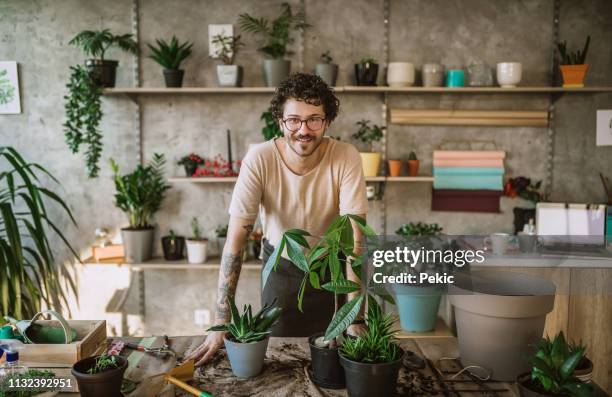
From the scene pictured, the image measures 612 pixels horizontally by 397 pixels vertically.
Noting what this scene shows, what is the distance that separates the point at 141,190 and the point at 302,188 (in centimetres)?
175

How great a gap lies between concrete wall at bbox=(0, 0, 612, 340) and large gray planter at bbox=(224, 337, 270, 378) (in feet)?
7.61

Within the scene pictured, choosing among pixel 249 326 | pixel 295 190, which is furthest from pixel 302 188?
pixel 249 326

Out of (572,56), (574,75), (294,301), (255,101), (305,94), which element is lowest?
(294,301)

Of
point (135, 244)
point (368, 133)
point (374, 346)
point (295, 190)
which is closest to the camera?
point (374, 346)

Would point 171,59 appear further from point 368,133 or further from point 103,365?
point 103,365

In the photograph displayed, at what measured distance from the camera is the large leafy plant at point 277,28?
11.2 feet

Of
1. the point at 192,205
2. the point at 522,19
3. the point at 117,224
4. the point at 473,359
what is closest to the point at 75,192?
the point at 117,224

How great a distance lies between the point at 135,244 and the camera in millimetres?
3475

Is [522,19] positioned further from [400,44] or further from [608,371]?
[608,371]

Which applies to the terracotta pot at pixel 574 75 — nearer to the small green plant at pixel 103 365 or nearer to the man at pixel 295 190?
the man at pixel 295 190

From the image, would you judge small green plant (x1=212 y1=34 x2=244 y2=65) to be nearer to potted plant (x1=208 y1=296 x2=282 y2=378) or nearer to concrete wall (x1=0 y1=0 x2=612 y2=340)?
concrete wall (x1=0 y1=0 x2=612 y2=340)

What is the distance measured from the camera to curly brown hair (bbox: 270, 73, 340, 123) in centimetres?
191

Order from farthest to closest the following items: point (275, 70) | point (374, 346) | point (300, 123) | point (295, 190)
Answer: point (275, 70) < point (295, 190) < point (300, 123) < point (374, 346)

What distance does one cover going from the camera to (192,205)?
372cm
